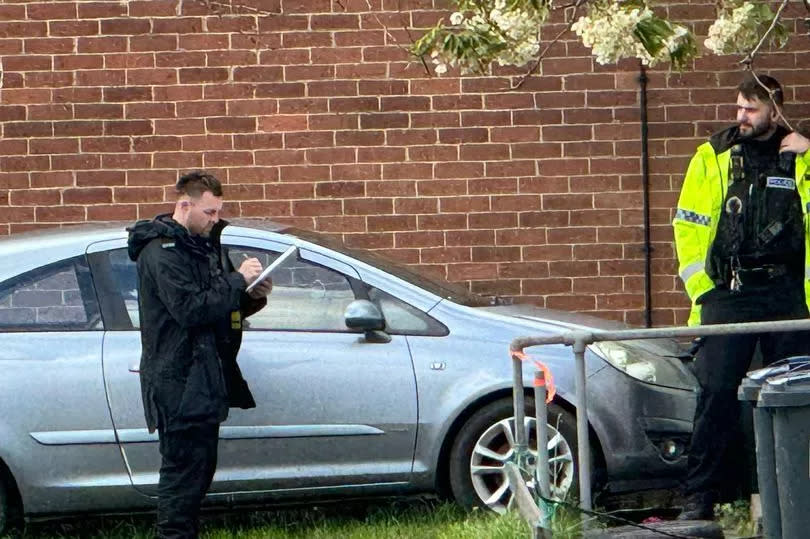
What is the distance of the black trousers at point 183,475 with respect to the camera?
262 inches

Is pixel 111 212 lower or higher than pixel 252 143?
lower

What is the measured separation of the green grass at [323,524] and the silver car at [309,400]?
0.58ft

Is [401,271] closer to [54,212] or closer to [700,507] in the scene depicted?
[700,507]

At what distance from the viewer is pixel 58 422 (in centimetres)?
750

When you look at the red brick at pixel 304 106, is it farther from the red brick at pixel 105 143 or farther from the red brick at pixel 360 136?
the red brick at pixel 105 143

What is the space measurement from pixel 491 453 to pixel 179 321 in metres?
1.78

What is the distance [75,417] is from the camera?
750 centimetres

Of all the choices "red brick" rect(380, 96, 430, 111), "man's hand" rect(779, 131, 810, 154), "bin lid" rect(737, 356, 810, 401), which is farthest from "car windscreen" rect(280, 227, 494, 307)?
"red brick" rect(380, 96, 430, 111)

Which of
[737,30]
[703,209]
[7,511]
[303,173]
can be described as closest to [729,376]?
[703,209]

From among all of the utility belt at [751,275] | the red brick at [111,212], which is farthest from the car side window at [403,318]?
the red brick at [111,212]

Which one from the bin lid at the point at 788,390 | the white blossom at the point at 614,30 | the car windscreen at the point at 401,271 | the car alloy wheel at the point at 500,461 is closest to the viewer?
the bin lid at the point at 788,390

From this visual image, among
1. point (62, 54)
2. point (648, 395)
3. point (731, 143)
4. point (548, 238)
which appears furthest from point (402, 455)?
point (62, 54)

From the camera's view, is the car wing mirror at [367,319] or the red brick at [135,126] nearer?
the car wing mirror at [367,319]

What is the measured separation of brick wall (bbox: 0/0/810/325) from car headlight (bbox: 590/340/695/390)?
327cm
